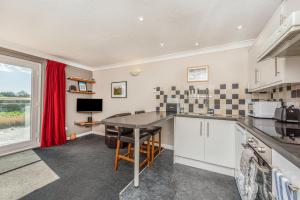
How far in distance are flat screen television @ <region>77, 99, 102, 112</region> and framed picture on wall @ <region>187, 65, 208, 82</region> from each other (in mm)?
2942

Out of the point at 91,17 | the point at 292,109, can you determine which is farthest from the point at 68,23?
the point at 292,109

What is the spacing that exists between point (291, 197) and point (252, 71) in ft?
6.95

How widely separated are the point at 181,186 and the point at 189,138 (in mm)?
762

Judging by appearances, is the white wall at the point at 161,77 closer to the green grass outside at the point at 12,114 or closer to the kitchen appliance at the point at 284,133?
the kitchen appliance at the point at 284,133

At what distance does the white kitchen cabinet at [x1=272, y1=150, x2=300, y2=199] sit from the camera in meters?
0.62

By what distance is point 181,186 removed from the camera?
1.80 metres

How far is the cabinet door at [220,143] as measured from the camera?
6.59 feet

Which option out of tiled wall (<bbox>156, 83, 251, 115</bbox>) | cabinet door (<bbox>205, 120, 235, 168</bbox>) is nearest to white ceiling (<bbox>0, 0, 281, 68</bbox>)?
tiled wall (<bbox>156, 83, 251, 115</bbox>)

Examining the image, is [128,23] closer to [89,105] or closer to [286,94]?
[286,94]

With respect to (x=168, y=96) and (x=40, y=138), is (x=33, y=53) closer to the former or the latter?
(x=40, y=138)

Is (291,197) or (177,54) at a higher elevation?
(177,54)

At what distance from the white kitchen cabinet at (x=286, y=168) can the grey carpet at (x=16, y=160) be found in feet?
11.2

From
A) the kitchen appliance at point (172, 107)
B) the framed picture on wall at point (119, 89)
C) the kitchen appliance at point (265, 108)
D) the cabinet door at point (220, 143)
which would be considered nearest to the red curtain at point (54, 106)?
the framed picture on wall at point (119, 89)

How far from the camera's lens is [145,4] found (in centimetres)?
156
